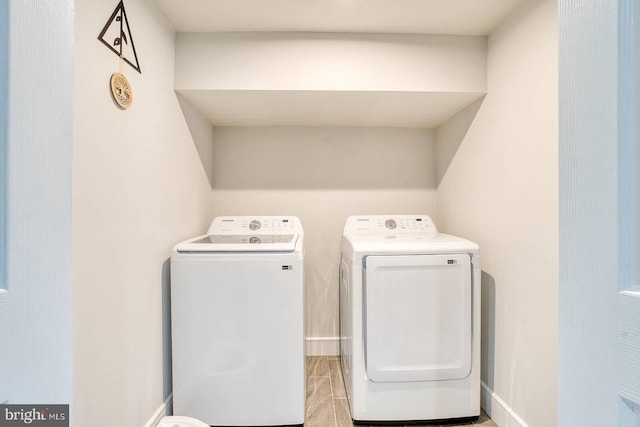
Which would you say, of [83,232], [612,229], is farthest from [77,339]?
[612,229]

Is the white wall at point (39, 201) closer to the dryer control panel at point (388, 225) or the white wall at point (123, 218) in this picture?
the white wall at point (123, 218)

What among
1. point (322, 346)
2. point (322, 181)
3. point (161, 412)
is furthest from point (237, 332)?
point (322, 181)

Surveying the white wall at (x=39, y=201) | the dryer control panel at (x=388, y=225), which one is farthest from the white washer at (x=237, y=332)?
the white wall at (x=39, y=201)

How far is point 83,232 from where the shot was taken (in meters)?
1.07

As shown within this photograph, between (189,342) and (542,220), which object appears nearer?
(542,220)

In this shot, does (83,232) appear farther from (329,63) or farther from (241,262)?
(329,63)

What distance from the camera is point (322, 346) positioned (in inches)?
98.5

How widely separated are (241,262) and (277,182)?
1.06 meters

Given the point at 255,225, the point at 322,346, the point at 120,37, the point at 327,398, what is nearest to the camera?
the point at 120,37

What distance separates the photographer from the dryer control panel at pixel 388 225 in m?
2.18

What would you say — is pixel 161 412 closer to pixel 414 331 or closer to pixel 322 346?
pixel 322 346

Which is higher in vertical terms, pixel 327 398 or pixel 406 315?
pixel 406 315

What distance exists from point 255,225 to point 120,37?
50.4 inches

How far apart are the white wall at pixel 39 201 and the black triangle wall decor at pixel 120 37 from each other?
77 cm
